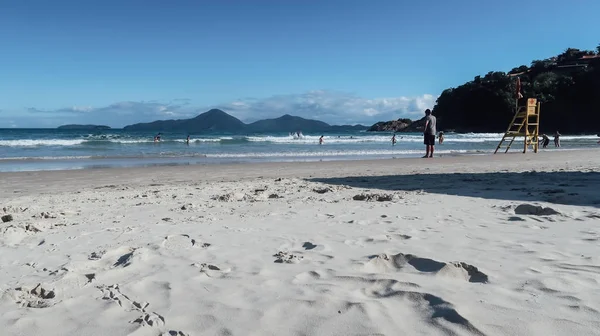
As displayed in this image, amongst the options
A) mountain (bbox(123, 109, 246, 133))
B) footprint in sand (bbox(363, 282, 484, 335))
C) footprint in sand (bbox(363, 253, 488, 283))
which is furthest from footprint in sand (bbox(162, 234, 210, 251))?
mountain (bbox(123, 109, 246, 133))

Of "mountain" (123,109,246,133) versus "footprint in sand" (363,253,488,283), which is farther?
"mountain" (123,109,246,133)

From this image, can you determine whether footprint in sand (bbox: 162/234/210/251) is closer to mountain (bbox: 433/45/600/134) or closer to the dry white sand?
the dry white sand

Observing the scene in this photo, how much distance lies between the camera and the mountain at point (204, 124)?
11983 cm

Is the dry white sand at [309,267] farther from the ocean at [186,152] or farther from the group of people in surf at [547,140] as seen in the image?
the group of people in surf at [547,140]

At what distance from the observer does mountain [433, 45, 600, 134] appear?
205ft

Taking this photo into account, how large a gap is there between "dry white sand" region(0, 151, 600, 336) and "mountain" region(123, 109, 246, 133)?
11378cm

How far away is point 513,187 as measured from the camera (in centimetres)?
670

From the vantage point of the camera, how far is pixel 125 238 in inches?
153

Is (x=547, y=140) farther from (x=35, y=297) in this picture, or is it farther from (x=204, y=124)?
(x=204, y=124)

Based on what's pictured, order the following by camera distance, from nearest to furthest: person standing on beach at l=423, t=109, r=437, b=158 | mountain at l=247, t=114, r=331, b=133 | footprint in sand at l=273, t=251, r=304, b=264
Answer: footprint in sand at l=273, t=251, r=304, b=264 < person standing on beach at l=423, t=109, r=437, b=158 < mountain at l=247, t=114, r=331, b=133

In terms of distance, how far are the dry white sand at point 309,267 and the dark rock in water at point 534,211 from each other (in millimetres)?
22

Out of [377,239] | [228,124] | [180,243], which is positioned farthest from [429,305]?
[228,124]

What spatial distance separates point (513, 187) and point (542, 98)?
6529 centimetres

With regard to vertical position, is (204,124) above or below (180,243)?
above
